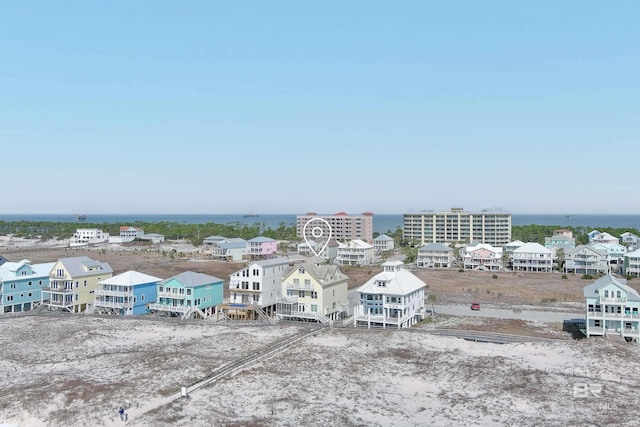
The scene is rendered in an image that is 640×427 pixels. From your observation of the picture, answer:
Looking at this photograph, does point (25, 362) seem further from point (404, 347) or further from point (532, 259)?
point (532, 259)

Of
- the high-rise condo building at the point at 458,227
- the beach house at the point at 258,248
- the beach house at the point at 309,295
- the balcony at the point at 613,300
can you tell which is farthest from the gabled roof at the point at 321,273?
the high-rise condo building at the point at 458,227

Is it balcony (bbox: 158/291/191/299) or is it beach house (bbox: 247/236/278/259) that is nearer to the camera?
balcony (bbox: 158/291/191/299)

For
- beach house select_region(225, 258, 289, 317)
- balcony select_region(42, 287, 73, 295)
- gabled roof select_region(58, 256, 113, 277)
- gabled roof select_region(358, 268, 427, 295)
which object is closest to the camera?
gabled roof select_region(358, 268, 427, 295)

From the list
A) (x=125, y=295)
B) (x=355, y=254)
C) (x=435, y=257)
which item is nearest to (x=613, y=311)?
(x=125, y=295)

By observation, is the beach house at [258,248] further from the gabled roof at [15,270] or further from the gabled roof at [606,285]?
the gabled roof at [606,285]

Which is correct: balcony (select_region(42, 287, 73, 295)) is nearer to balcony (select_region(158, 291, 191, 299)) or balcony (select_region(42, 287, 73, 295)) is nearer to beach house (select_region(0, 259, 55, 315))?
beach house (select_region(0, 259, 55, 315))

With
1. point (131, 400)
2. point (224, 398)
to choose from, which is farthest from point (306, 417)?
point (131, 400)

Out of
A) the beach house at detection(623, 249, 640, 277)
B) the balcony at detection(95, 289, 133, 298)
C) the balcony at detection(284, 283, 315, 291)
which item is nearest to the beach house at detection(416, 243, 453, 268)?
the beach house at detection(623, 249, 640, 277)
